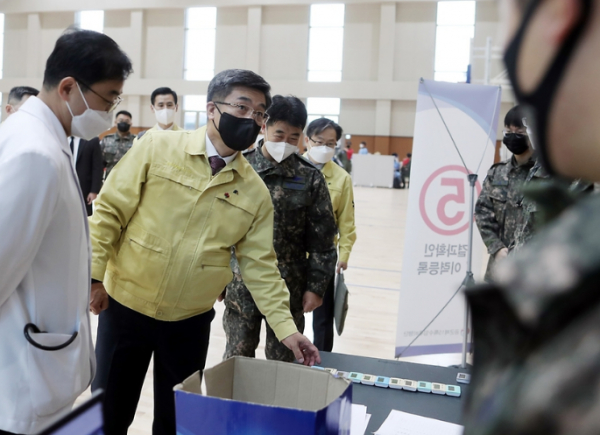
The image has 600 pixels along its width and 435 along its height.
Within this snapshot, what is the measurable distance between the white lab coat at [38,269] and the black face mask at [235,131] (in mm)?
675

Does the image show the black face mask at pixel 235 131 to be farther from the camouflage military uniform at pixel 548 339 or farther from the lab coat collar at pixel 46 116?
the camouflage military uniform at pixel 548 339

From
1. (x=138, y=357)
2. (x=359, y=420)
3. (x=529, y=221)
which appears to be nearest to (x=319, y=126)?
(x=529, y=221)

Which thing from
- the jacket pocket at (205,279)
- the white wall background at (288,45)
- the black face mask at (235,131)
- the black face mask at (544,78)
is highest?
the white wall background at (288,45)

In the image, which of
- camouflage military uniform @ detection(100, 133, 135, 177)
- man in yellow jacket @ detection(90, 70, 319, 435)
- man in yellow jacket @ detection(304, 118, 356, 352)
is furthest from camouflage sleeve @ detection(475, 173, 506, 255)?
camouflage military uniform @ detection(100, 133, 135, 177)

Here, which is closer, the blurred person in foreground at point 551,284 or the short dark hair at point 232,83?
the blurred person in foreground at point 551,284

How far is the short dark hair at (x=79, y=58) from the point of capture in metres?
1.36

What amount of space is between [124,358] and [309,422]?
3.65ft

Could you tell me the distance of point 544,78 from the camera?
1.10 ft

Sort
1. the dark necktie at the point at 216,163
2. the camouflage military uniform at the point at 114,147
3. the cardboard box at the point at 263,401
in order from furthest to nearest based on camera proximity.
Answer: the camouflage military uniform at the point at 114,147
the dark necktie at the point at 216,163
the cardboard box at the point at 263,401

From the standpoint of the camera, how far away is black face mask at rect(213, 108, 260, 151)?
1915mm

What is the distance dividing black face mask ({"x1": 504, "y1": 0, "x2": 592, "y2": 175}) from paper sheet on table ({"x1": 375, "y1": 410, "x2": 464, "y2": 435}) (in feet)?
3.43

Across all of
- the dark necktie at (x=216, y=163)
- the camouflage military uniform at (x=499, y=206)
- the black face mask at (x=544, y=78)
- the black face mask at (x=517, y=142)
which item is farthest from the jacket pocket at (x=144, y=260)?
the black face mask at (x=517, y=142)

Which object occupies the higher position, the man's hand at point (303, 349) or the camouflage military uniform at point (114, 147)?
the camouflage military uniform at point (114, 147)

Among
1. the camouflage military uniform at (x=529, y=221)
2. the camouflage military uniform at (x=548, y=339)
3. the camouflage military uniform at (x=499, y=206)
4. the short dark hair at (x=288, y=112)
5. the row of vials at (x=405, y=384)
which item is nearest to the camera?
the camouflage military uniform at (x=548, y=339)
